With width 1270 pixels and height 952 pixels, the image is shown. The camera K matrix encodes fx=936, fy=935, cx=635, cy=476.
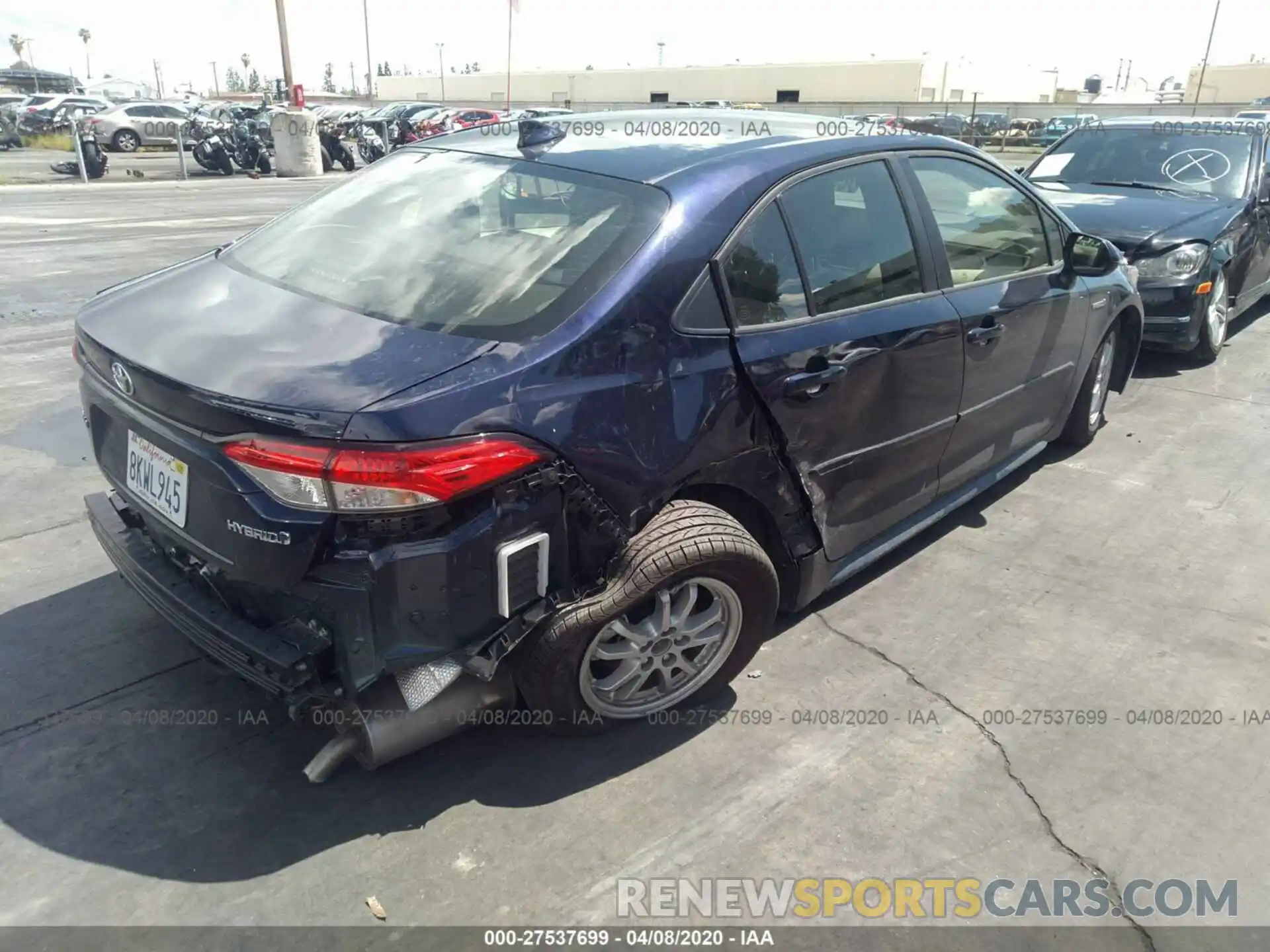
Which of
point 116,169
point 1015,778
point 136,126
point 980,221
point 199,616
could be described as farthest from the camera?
point 136,126

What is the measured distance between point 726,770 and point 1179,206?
6.17 metres

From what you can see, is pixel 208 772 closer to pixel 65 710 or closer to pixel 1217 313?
pixel 65 710

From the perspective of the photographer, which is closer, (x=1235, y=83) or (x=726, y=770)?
(x=726, y=770)

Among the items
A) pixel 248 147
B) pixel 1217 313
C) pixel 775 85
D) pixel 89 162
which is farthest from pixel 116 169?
pixel 775 85

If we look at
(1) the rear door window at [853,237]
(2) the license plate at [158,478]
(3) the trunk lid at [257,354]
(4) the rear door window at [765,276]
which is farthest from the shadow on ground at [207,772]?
(1) the rear door window at [853,237]

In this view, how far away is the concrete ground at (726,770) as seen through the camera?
237cm

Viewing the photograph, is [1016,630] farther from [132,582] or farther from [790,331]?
[132,582]

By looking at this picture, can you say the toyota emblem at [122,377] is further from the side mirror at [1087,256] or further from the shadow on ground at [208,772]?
the side mirror at [1087,256]

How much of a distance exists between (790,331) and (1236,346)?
21.0 ft

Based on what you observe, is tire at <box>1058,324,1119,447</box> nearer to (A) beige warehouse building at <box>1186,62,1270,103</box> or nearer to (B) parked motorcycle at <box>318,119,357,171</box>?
(B) parked motorcycle at <box>318,119,357,171</box>

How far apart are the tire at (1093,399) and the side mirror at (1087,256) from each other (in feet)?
2.13

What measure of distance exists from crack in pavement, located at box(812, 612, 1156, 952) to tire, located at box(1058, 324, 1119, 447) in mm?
2333

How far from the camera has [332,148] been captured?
25922mm

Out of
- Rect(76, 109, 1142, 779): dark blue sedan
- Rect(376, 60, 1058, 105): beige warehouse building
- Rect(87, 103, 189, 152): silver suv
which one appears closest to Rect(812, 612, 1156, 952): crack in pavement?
Rect(76, 109, 1142, 779): dark blue sedan
